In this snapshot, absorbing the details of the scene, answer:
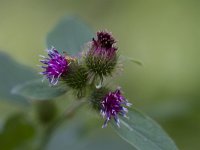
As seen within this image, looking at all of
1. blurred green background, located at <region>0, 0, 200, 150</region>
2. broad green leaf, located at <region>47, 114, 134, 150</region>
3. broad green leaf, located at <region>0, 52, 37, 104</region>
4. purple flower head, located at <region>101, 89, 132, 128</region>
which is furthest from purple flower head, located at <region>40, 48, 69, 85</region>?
blurred green background, located at <region>0, 0, 200, 150</region>

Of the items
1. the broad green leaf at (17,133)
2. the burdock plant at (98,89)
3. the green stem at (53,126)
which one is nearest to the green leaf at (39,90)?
the burdock plant at (98,89)

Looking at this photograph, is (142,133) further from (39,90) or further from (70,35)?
(70,35)

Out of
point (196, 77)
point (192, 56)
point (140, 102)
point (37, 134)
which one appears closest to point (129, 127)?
point (37, 134)

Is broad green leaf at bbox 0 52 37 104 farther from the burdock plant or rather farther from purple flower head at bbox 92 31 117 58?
purple flower head at bbox 92 31 117 58

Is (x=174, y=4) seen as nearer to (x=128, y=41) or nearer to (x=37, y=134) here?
(x=128, y=41)

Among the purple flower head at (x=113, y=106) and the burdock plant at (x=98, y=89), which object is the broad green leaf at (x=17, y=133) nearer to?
the burdock plant at (x=98, y=89)

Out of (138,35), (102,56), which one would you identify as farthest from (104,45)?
(138,35)
